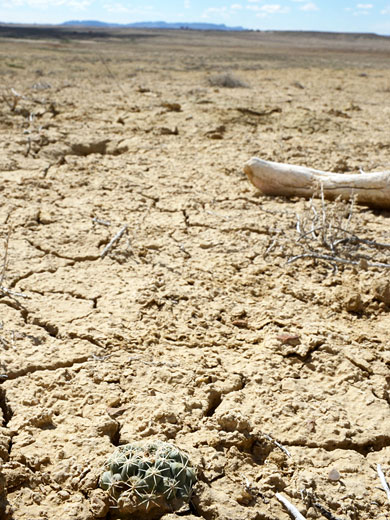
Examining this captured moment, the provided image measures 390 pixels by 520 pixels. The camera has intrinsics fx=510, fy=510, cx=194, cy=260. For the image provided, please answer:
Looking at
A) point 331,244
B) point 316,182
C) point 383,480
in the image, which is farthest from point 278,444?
point 316,182

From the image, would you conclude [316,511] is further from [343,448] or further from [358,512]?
[343,448]

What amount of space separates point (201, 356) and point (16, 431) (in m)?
0.84

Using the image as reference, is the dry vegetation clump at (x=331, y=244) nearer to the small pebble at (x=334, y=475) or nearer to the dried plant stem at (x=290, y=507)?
the small pebble at (x=334, y=475)

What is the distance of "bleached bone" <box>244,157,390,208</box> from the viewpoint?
146 inches

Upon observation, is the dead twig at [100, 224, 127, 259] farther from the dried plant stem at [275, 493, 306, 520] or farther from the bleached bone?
the dried plant stem at [275, 493, 306, 520]

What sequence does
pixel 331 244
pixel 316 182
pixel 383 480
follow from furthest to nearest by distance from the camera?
pixel 316 182 → pixel 331 244 → pixel 383 480

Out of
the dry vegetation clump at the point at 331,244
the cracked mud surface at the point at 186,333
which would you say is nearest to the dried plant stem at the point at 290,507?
the cracked mud surface at the point at 186,333

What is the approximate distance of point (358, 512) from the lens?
5.24ft

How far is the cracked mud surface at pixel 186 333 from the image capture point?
66.8 inches

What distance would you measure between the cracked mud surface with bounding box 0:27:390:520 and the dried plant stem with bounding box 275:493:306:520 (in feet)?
0.08

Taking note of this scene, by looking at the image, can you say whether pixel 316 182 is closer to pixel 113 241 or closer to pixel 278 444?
pixel 113 241

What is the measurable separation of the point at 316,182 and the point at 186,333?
1845mm

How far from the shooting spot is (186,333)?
2451mm

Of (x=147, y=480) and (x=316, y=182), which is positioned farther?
(x=316, y=182)
